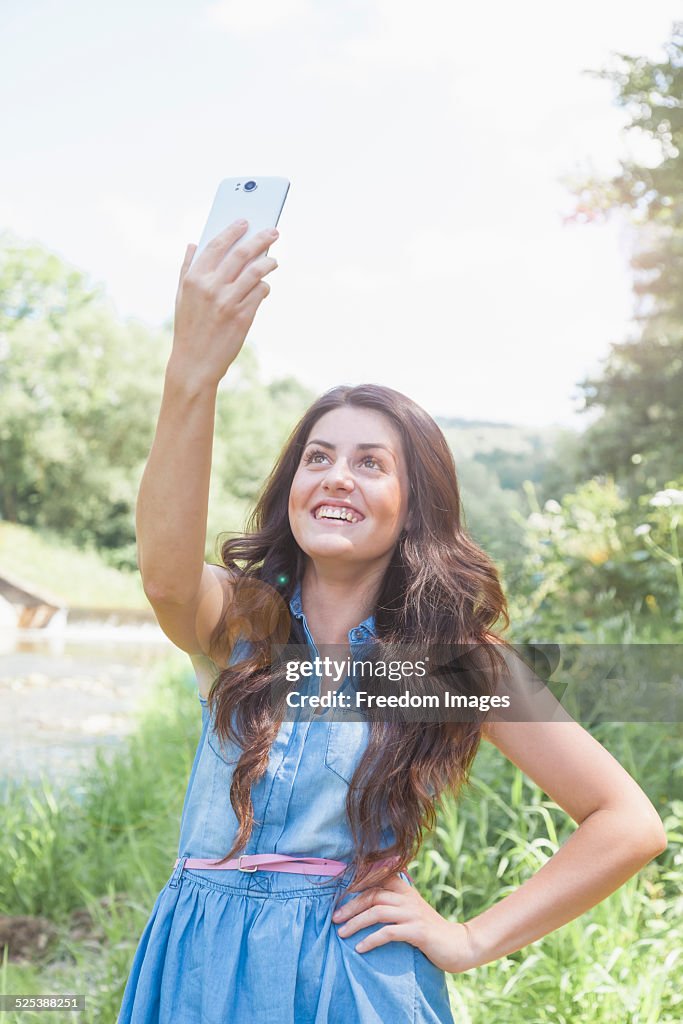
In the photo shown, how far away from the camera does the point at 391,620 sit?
1.07m

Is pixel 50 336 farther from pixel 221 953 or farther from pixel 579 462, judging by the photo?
pixel 221 953

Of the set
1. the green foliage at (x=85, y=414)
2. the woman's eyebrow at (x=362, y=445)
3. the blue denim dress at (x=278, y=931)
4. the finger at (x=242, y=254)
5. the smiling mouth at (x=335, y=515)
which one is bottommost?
the blue denim dress at (x=278, y=931)

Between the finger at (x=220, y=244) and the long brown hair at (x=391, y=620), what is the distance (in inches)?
13.8

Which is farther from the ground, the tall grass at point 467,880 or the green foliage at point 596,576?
the green foliage at point 596,576

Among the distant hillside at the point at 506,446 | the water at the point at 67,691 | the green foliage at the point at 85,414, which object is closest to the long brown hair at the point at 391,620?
the water at the point at 67,691

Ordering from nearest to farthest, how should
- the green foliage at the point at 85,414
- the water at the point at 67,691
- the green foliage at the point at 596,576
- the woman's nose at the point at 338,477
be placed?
the woman's nose at the point at 338,477 → the green foliage at the point at 596,576 → the water at the point at 67,691 → the green foliage at the point at 85,414

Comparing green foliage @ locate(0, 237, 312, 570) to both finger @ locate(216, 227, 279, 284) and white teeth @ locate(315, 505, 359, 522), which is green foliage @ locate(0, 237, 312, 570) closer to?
white teeth @ locate(315, 505, 359, 522)

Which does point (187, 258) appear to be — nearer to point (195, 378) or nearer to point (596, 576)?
point (195, 378)

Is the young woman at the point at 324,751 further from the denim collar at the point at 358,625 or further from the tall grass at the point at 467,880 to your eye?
the tall grass at the point at 467,880

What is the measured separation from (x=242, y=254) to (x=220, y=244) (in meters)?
0.02

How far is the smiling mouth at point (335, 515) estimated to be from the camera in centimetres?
102

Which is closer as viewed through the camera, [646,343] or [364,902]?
[364,902]

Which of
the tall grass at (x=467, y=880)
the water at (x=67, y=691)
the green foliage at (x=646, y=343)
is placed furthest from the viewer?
the water at (x=67, y=691)

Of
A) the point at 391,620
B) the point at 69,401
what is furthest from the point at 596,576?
the point at 69,401
